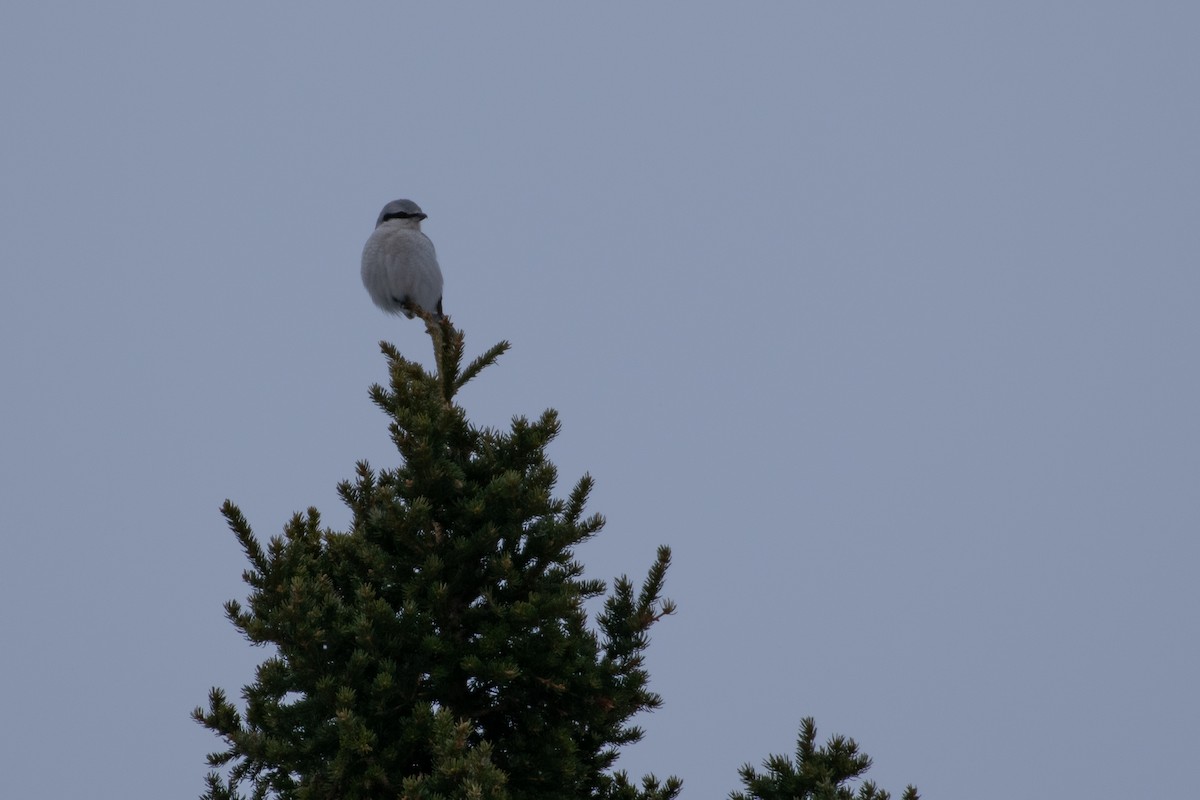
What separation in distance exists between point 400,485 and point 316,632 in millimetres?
973

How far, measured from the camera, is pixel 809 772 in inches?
218

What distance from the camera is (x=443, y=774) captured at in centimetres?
481

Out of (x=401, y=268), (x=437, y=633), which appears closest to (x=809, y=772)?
(x=437, y=633)

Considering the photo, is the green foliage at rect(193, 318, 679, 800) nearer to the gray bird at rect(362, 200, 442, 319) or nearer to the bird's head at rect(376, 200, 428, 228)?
the gray bird at rect(362, 200, 442, 319)

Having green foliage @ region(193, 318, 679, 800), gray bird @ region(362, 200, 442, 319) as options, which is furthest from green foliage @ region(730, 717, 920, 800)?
gray bird @ region(362, 200, 442, 319)

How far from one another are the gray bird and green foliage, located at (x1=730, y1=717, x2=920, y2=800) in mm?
7565

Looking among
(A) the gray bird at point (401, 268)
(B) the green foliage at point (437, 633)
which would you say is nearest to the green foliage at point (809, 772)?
(B) the green foliage at point (437, 633)

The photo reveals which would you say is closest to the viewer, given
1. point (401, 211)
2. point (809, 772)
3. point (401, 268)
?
point (809, 772)

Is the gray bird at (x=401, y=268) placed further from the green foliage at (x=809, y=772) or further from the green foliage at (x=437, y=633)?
the green foliage at (x=809, y=772)

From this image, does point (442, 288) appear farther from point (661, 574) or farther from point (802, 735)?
point (802, 735)

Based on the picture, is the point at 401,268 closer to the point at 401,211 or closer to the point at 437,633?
the point at 401,211

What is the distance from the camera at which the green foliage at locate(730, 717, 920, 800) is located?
5.55m

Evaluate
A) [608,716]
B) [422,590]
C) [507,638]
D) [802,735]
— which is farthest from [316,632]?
[802,735]

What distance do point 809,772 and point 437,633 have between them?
6.65ft
